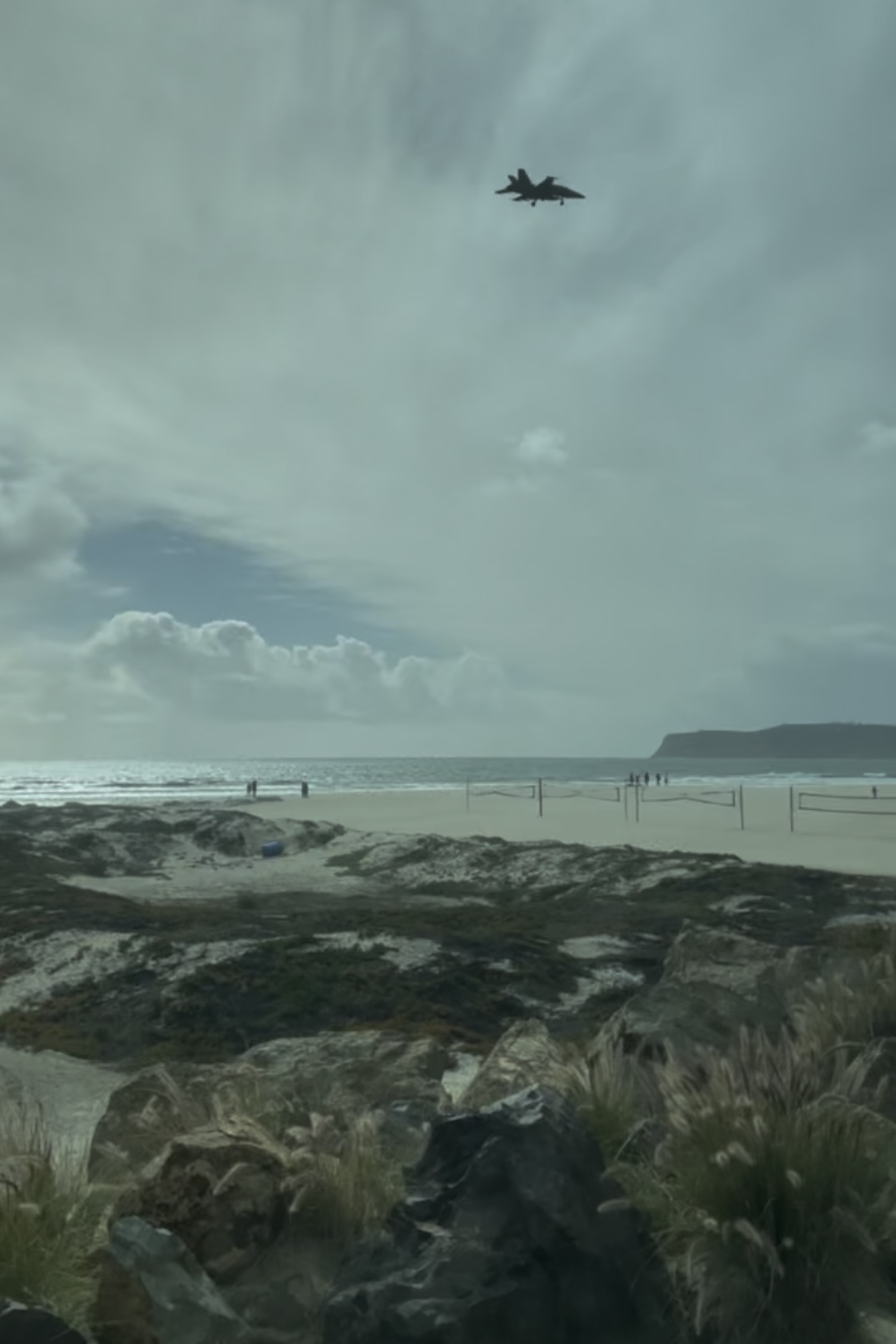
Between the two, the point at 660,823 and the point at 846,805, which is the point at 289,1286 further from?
the point at 846,805

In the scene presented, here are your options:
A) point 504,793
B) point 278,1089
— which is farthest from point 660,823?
point 278,1089

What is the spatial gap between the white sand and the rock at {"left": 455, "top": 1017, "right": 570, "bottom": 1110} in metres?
16.7

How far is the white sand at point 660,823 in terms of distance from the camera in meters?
28.1

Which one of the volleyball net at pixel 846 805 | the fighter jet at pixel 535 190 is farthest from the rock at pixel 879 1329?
the volleyball net at pixel 846 805

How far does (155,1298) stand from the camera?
12.3 ft

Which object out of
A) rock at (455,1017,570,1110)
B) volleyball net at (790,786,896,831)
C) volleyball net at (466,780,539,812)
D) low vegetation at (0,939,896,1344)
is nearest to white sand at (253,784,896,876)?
volleyball net at (790,786,896,831)

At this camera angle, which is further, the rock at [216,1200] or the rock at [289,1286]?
the rock at [216,1200]

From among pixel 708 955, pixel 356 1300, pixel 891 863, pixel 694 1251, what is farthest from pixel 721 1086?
pixel 891 863

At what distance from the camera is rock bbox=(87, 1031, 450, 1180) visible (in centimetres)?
537

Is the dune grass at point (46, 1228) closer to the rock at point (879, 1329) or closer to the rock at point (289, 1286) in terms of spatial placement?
the rock at point (289, 1286)

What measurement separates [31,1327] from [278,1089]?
282 cm

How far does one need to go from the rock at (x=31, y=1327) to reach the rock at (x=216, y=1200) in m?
0.64

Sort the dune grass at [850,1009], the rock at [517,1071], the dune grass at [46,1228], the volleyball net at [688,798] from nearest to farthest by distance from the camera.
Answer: the dune grass at [46,1228] < the rock at [517,1071] < the dune grass at [850,1009] < the volleyball net at [688,798]

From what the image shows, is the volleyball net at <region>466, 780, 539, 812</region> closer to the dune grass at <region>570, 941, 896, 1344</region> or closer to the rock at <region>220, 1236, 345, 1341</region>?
the dune grass at <region>570, 941, 896, 1344</region>
